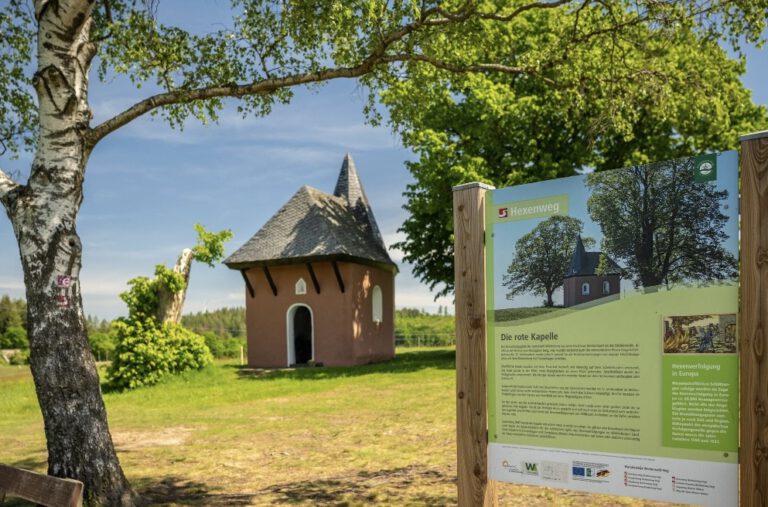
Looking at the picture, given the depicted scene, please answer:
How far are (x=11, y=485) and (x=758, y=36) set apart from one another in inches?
377

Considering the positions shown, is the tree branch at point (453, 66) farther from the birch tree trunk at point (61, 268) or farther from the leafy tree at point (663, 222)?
the leafy tree at point (663, 222)

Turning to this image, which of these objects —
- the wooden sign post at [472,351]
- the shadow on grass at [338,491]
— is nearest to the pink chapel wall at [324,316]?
the shadow on grass at [338,491]

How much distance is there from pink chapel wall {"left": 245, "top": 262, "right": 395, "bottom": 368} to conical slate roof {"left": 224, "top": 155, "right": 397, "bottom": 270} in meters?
0.67

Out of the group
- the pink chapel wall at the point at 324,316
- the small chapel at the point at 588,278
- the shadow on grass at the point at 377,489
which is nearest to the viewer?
the small chapel at the point at 588,278

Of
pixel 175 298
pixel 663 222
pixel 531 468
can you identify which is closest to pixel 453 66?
pixel 663 222

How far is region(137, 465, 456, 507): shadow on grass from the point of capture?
6480 mm

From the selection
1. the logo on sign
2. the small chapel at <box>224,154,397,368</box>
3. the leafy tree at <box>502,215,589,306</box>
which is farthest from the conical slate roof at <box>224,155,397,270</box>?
the logo on sign

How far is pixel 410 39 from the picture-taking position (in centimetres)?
858

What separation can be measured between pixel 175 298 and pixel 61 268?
13819mm

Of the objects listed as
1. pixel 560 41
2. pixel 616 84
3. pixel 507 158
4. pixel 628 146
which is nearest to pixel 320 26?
pixel 560 41

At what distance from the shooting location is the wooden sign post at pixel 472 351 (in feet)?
15.2

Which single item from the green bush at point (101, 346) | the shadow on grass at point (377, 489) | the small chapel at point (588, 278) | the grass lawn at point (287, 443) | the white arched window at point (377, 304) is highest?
the small chapel at point (588, 278)

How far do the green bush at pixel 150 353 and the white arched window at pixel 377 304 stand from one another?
8697 millimetres

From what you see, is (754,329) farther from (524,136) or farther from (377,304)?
(377,304)
